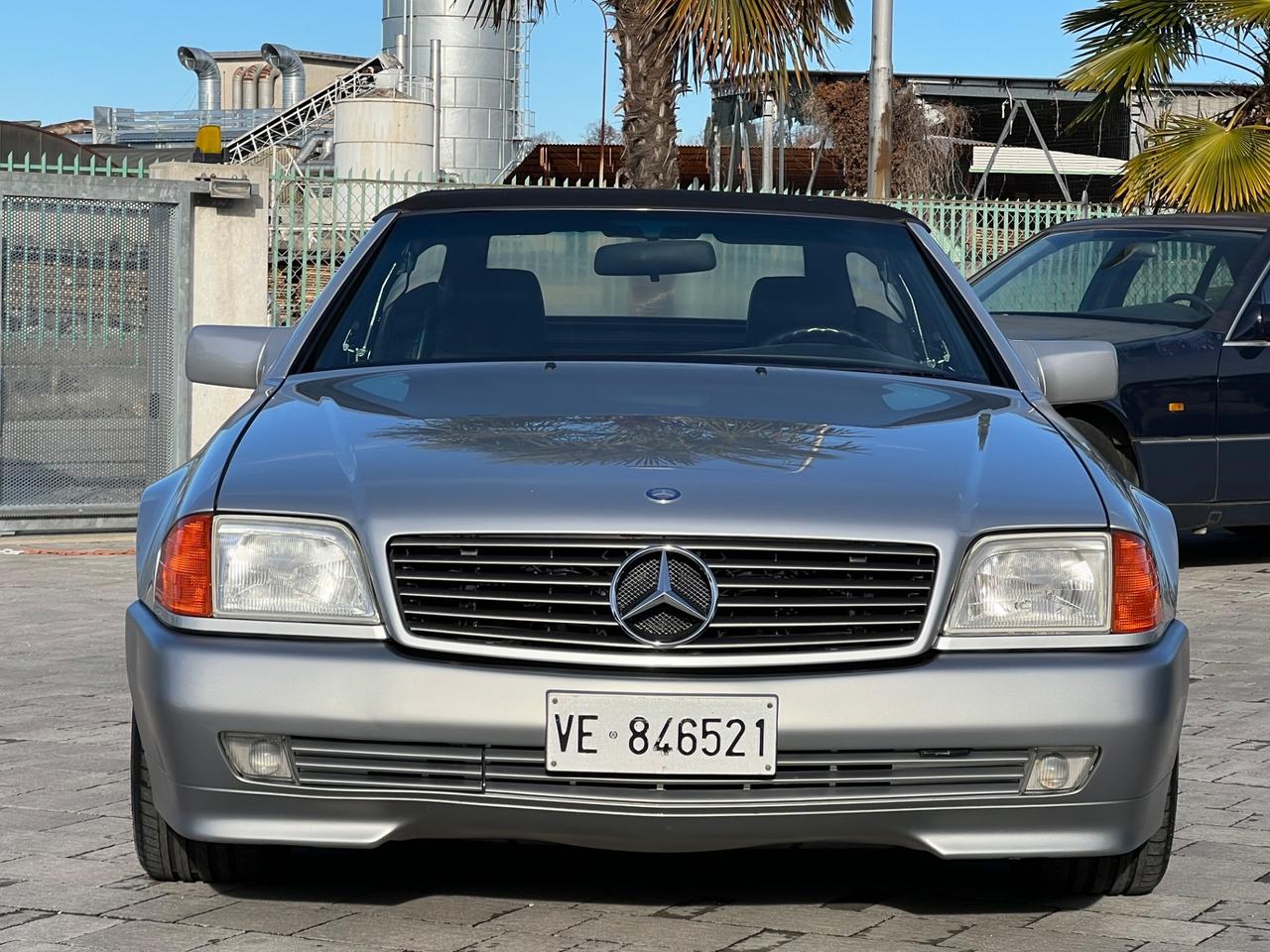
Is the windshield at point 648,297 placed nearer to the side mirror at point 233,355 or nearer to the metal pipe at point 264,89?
the side mirror at point 233,355

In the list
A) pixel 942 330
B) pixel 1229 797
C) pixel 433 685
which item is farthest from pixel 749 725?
pixel 1229 797

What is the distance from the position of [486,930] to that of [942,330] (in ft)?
6.56

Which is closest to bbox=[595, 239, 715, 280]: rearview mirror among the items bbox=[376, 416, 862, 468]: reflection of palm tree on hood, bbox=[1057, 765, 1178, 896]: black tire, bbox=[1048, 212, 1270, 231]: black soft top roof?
bbox=[376, 416, 862, 468]: reflection of palm tree on hood

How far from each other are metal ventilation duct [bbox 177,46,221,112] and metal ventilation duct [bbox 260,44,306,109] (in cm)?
236

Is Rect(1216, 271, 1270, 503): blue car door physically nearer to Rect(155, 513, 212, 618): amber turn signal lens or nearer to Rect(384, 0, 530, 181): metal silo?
Rect(155, 513, 212, 618): amber turn signal lens

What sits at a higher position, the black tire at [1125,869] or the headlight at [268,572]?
the headlight at [268,572]

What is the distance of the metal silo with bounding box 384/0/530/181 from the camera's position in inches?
2205

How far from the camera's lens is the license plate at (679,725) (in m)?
3.38

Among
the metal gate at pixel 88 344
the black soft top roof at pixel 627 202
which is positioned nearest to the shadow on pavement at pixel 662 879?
the black soft top roof at pixel 627 202

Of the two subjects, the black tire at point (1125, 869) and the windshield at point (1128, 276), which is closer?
the black tire at point (1125, 869)

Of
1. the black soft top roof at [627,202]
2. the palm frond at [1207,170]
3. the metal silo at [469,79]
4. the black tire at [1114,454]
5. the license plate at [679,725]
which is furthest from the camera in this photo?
the metal silo at [469,79]

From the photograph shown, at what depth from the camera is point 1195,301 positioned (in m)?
10.1

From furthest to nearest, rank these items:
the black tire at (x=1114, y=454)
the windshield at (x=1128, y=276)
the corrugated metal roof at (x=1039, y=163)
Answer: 1. the corrugated metal roof at (x=1039, y=163)
2. the windshield at (x=1128, y=276)
3. the black tire at (x=1114, y=454)

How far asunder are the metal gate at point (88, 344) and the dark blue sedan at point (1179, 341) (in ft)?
16.0
